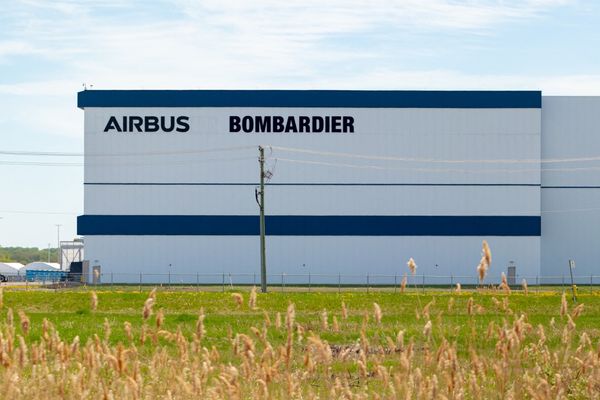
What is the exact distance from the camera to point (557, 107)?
7525 centimetres

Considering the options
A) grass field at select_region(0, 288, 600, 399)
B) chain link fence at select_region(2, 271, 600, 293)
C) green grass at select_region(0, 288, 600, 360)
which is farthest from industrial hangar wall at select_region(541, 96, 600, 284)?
grass field at select_region(0, 288, 600, 399)

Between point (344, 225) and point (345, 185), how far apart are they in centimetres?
280

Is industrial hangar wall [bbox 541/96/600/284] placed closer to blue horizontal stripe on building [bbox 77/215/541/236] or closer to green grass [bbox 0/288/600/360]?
blue horizontal stripe on building [bbox 77/215/541/236]

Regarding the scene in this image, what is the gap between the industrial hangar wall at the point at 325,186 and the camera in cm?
7262

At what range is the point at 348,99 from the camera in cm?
7406

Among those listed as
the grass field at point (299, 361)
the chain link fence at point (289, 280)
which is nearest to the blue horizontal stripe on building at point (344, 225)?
the chain link fence at point (289, 280)

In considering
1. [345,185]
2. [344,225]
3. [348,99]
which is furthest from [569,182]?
[348,99]

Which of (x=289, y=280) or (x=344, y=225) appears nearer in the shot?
(x=344, y=225)

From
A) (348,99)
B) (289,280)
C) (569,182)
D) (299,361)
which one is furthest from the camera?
(569,182)

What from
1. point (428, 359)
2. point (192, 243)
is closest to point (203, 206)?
point (192, 243)

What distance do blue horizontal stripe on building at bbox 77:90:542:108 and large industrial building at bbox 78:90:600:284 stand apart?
10 centimetres

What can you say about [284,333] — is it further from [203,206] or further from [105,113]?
[105,113]

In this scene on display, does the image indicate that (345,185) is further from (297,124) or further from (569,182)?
(569,182)

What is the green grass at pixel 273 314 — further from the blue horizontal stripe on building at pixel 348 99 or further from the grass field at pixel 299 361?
the blue horizontal stripe on building at pixel 348 99
